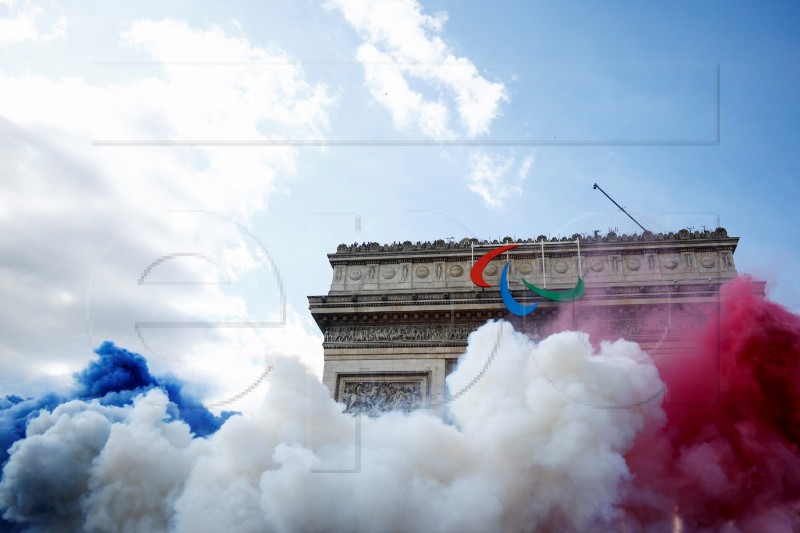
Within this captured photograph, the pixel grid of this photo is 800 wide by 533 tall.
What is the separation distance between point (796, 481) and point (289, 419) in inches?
596

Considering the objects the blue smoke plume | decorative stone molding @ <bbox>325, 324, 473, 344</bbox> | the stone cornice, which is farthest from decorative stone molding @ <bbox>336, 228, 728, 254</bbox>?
the blue smoke plume

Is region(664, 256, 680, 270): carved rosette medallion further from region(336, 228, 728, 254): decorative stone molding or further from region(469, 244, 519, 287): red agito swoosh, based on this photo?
region(469, 244, 519, 287): red agito swoosh

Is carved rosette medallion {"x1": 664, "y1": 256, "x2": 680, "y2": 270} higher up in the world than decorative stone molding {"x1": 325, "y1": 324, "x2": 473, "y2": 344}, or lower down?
higher up


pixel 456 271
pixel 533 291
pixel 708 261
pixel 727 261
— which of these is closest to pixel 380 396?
pixel 456 271

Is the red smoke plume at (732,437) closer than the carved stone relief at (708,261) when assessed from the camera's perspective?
Yes

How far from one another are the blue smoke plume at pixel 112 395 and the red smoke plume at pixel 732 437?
14.4 metres

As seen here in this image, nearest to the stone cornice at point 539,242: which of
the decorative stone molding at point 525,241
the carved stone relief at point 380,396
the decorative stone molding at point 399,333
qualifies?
the decorative stone molding at point 525,241

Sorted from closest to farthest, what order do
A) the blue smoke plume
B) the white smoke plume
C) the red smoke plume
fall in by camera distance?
the white smoke plume
the red smoke plume
the blue smoke plume

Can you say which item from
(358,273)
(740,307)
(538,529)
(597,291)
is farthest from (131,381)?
(740,307)

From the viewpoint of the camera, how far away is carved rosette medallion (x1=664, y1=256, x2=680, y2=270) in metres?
23.5

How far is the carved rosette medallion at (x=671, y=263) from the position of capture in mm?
23547

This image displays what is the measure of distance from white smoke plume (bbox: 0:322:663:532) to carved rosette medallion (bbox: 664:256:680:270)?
17.2 ft

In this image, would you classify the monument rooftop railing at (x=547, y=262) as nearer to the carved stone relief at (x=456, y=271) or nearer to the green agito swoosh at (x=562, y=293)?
the carved stone relief at (x=456, y=271)

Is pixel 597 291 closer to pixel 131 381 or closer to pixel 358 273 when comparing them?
pixel 358 273
